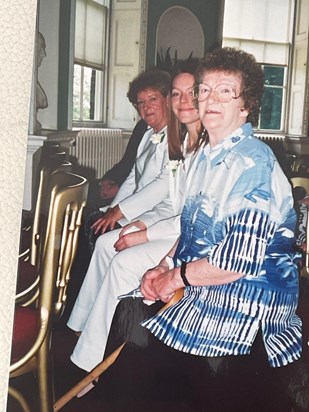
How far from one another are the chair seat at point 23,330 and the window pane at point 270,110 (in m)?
0.59

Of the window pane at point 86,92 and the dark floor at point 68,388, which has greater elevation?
the window pane at point 86,92

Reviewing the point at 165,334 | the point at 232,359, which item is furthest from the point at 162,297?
the point at 232,359

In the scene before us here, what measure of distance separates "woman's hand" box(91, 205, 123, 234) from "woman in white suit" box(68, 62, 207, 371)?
2cm

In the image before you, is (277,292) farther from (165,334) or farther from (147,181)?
(147,181)

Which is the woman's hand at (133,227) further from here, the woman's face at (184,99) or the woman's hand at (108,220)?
the woman's face at (184,99)

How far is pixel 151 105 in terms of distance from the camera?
3.58 ft

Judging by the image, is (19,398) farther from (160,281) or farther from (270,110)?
(270,110)

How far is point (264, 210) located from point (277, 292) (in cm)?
18

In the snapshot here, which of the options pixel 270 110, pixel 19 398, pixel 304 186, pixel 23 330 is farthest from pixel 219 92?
pixel 19 398

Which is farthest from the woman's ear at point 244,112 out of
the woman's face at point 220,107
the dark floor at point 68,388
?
the dark floor at point 68,388

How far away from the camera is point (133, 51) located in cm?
107

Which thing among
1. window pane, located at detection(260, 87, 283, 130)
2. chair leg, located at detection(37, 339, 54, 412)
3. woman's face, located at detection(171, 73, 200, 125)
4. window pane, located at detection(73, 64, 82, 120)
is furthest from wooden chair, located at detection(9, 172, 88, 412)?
window pane, located at detection(260, 87, 283, 130)

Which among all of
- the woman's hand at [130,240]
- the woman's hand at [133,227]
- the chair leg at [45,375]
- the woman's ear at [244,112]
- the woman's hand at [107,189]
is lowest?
the chair leg at [45,375]

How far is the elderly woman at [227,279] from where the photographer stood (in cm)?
106
